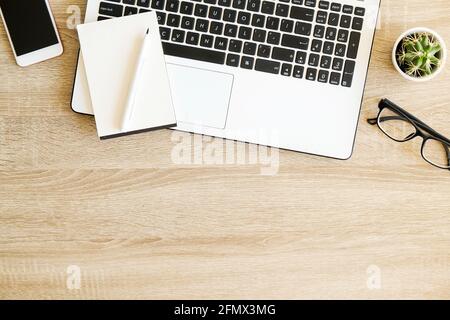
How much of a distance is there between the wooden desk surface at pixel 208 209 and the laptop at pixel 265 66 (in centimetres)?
4

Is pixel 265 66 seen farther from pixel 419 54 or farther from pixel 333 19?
pixel 419 54

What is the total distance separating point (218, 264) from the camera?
0.73 m

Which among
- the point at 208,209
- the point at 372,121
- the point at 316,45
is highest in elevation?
the point at 316,45

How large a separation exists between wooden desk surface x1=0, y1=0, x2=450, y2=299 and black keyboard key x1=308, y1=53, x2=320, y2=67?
0.11 metres

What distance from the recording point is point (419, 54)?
67 centimetres

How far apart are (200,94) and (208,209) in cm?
19

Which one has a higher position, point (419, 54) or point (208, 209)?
point (419, 54)

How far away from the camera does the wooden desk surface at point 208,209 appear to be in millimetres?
725

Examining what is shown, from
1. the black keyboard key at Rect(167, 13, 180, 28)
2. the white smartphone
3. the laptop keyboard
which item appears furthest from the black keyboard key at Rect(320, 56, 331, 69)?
the white smartphone

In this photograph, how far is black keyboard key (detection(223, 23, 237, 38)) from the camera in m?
0.70

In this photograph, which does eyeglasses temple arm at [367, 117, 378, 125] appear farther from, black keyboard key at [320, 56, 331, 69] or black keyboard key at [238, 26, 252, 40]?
black keyboard key at [238, 26, 252, 40]

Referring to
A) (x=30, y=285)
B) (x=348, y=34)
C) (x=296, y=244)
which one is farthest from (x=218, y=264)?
(x=348, y=34)

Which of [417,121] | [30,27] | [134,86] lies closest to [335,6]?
[417,121]

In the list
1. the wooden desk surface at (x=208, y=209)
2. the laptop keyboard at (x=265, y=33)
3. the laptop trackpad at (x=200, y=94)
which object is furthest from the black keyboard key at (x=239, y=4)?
the wooden desk surface at (x=208, y=209)
